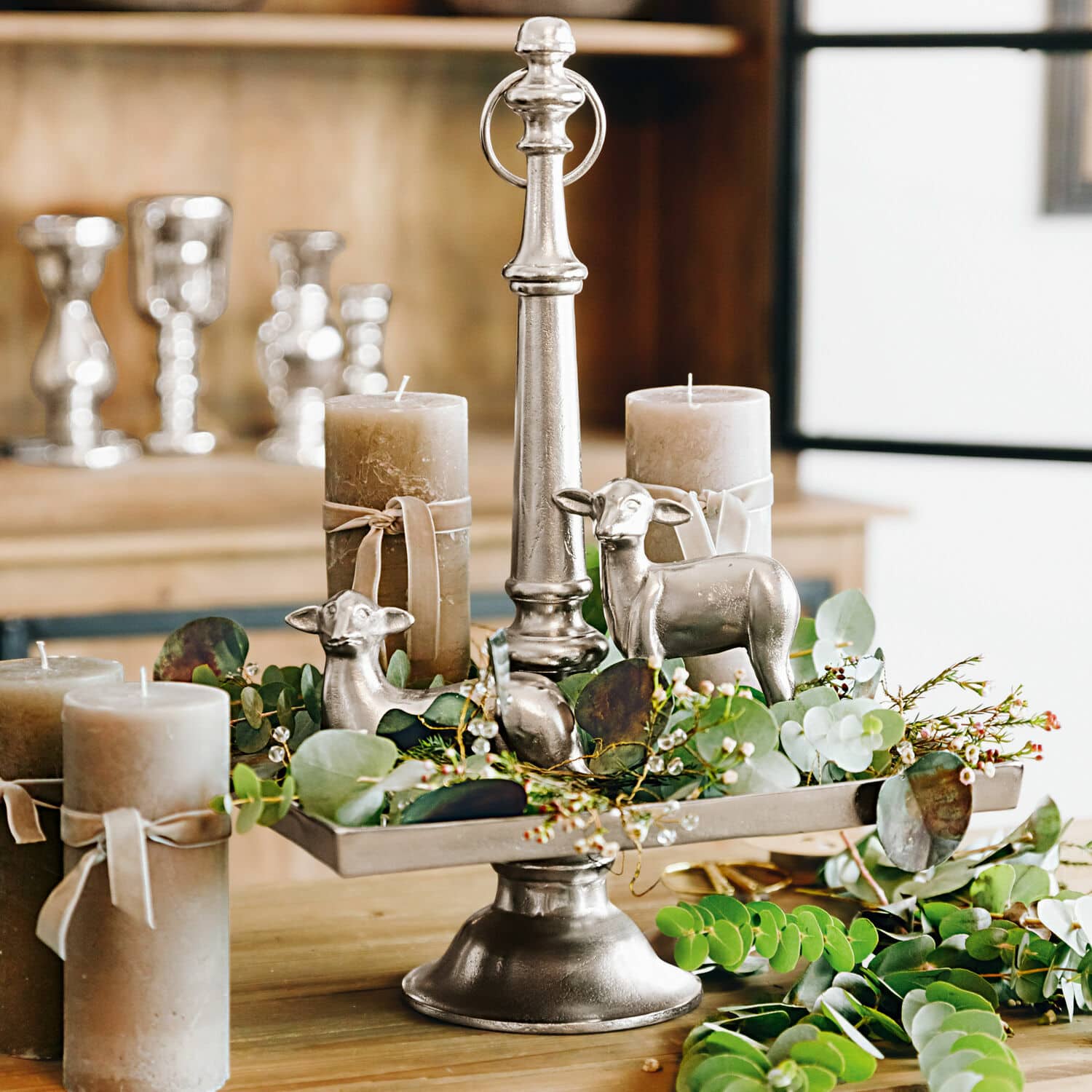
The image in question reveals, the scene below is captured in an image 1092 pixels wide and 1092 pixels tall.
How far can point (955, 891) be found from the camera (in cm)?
102

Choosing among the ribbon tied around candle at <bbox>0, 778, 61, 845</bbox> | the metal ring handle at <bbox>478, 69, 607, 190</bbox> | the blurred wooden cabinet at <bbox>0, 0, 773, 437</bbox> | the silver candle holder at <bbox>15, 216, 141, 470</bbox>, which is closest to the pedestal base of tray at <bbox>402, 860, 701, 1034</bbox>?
the ribbon tied around candle at <bbox>0, 778, 61, 845</bbox>

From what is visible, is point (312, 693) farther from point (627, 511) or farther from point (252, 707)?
point (627, 511)

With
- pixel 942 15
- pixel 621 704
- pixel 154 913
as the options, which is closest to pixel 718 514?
pixel 621 704

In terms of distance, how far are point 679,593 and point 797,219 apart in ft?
5.35

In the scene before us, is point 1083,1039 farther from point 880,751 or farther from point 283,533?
point 283,533

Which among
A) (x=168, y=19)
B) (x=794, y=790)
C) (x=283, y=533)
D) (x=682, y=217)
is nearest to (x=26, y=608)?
(x=283, y=533)

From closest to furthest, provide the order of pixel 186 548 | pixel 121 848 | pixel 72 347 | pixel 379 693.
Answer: pixel 121 848, pixel 379 693, pixel 186 548, pixel 72 347

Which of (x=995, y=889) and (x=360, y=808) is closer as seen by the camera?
(x=360, y=808)

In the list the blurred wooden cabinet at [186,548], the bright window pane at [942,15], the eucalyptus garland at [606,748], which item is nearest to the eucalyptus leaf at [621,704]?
the eucalyptus garland at [606,748]

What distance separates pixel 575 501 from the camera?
85cm

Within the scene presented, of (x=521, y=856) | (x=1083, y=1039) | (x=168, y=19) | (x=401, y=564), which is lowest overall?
(x=1083, y=1039)

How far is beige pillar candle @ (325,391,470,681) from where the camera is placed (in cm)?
87

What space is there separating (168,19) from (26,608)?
73 cm

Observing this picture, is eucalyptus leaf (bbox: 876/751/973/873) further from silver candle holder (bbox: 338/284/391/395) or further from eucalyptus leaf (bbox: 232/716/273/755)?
silver candle holder (bbox: 338/284/391/395)
